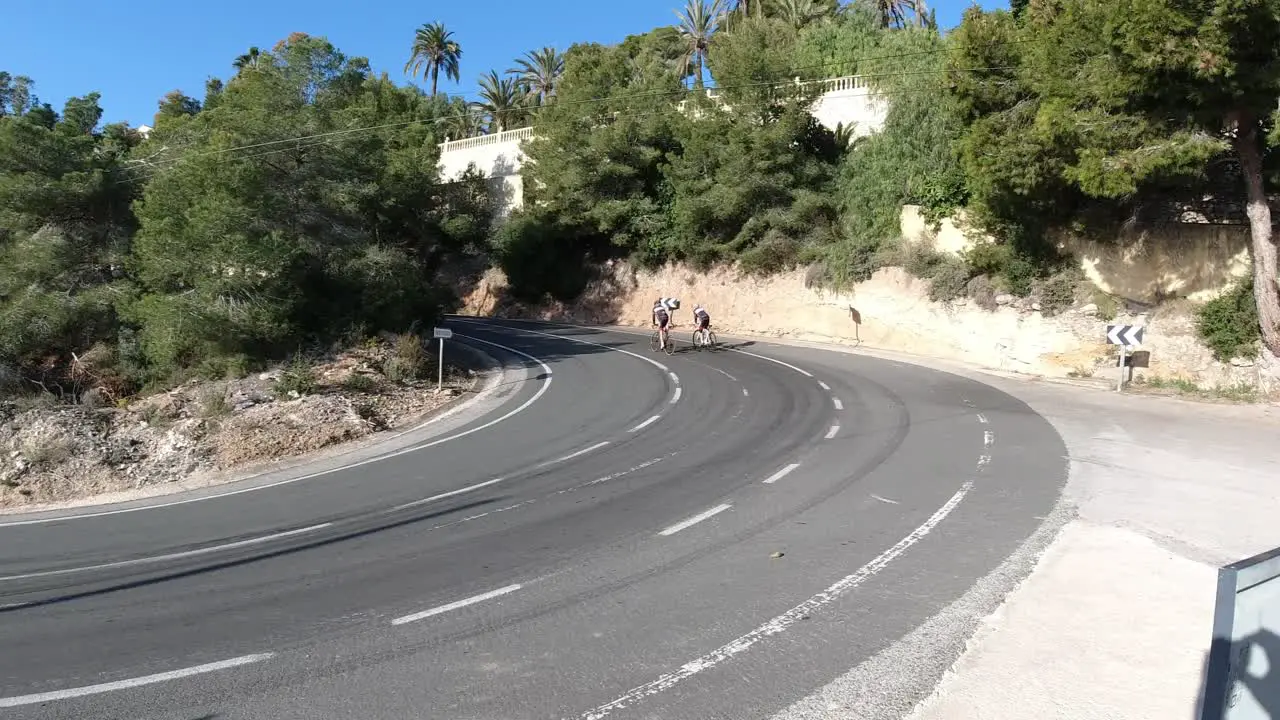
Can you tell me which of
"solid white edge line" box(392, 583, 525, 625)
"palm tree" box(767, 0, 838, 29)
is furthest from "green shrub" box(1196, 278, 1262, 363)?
"palm tree" box(767, 0, 838, 29)

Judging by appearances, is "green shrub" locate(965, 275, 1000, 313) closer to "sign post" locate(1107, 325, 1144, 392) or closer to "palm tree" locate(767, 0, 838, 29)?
"sign post" locate(1107, 325, 1144, 392)

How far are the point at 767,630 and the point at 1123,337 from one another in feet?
51.1

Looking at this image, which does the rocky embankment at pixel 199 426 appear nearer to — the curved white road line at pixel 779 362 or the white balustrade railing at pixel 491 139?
the curved white road line at pixel 779 362

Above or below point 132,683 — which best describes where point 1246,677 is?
above

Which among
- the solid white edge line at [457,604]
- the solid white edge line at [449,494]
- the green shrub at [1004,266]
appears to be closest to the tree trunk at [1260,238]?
the green shrub at [1004,266]

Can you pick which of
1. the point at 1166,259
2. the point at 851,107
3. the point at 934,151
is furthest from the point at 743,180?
the point at 1166,259

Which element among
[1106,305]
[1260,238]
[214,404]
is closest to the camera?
[1260,238]

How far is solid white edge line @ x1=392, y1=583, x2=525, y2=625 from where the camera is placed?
5941 millimetres

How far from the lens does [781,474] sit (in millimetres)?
10258

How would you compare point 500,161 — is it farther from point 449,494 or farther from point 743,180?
point 449,494

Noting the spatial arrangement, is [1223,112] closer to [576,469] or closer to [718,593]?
[576,469]

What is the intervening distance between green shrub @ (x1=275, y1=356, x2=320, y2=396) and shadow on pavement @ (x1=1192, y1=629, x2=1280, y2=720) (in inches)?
698

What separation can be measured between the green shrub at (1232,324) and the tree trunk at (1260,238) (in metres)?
0.72

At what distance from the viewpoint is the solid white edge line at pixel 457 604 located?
234 inches
